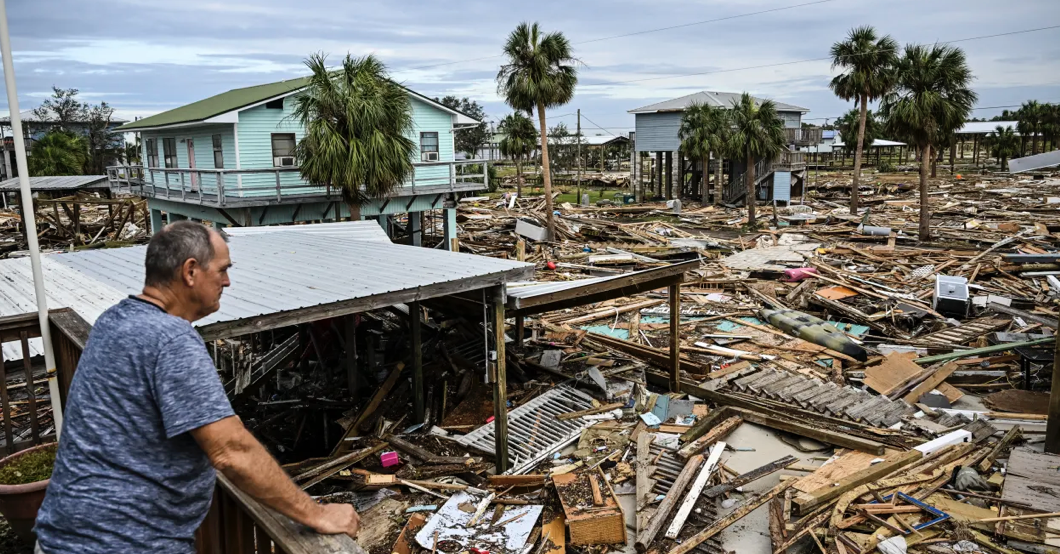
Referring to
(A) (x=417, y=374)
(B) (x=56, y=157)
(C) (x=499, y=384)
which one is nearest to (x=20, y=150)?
(C) (x=499, y=384)

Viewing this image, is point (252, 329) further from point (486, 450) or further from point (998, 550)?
point (998, 550)

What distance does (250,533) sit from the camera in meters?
2.59

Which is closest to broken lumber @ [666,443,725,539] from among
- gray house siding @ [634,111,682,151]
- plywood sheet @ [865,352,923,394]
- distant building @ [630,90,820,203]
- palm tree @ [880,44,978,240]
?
plywood sheet @ [865,352,923,394]

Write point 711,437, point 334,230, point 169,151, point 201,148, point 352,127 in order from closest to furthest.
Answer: point 711,437 < point 334,230 < point 352,127 < point 201,148 < point 169,151

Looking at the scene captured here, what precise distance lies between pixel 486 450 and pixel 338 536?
785cm

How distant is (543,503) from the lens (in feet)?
28.1

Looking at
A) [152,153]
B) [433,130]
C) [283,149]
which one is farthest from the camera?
[152,153]

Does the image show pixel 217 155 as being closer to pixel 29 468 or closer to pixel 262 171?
pixel 262 171

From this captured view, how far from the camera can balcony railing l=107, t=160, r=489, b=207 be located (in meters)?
21.9

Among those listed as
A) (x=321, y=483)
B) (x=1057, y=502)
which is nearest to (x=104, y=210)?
(x=321, y=483)

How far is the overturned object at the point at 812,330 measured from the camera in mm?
15297

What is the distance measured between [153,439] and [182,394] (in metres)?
0.22

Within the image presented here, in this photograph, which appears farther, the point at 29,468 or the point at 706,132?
the point at 706,132

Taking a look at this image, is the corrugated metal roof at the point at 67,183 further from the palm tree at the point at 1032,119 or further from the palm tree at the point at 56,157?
the palm tree at the point at 1032,119
